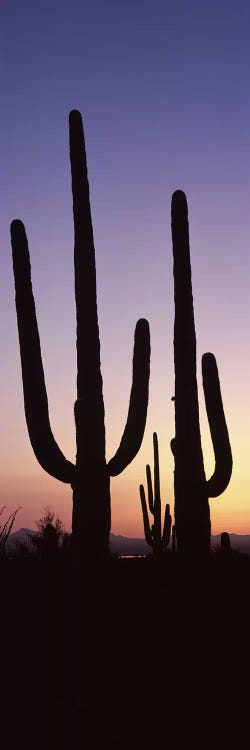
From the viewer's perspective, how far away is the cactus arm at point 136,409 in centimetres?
1184

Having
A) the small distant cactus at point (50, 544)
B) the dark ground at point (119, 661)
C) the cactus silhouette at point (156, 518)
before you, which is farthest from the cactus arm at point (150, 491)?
the dark ground at point (119, 661)

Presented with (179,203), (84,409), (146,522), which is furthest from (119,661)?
(146,522)

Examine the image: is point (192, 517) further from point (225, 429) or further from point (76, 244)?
point (76, 244)

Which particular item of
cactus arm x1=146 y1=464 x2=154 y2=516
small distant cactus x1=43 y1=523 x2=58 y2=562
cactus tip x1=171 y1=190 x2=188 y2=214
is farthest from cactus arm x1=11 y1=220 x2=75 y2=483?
cactus arm x1=146 y1=464 x2=154 y2=516

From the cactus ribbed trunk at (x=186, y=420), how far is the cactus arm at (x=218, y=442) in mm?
162

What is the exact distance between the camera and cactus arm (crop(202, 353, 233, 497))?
12.9m

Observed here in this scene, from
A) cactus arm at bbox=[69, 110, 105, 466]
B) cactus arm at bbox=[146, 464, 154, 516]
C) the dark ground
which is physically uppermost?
cactus arm at bbox=[69, 110, 105, 466]

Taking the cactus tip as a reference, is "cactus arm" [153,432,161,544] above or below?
below

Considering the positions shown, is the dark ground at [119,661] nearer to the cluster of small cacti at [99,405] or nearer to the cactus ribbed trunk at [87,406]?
the cactus ribbed trunk at [87,406]

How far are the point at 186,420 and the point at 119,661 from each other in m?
5.15

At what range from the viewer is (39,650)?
8289mm

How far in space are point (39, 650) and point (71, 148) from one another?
7004mm

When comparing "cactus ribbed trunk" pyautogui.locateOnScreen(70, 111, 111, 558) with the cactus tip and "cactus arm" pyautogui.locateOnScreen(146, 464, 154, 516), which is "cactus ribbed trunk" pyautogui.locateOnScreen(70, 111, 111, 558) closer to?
the cactus tip

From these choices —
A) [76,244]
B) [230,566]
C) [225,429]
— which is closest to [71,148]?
[76,244]
